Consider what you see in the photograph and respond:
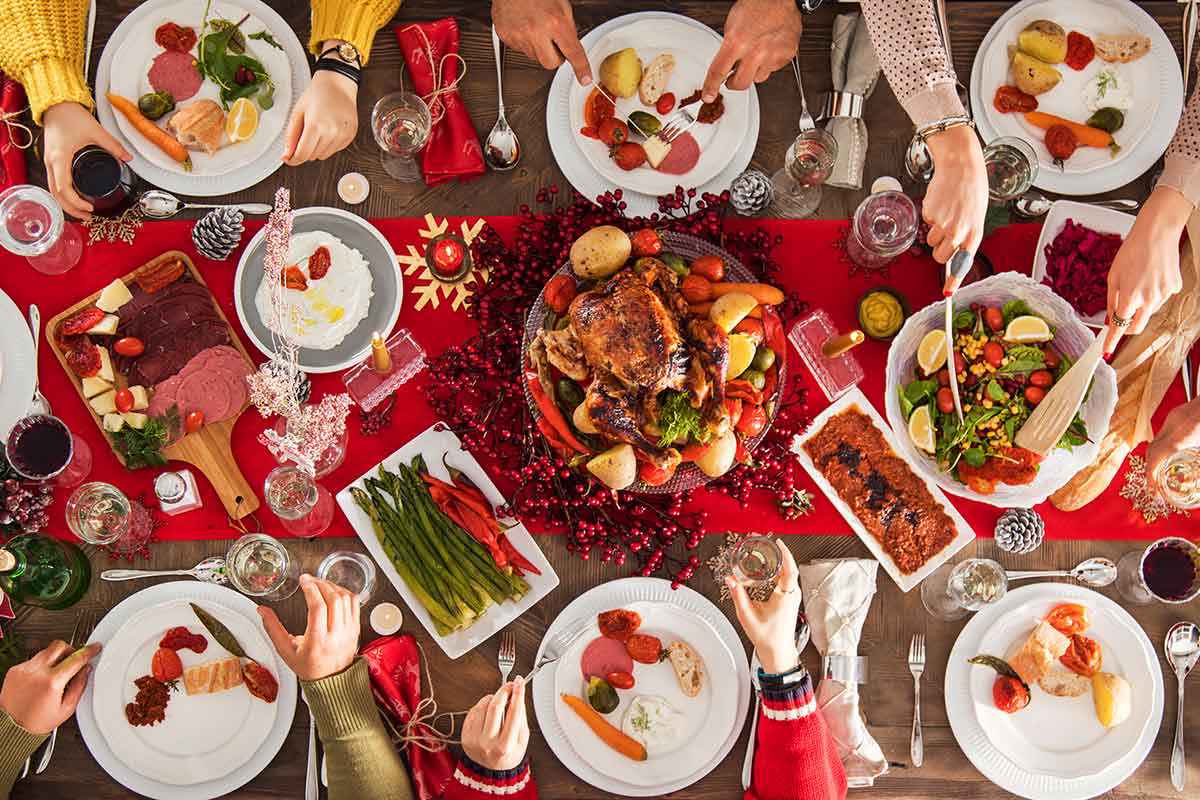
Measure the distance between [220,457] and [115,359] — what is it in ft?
1.32

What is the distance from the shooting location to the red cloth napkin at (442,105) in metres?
2.60

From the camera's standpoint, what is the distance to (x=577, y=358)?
2.20 metres

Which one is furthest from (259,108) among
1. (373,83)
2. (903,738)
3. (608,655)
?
(903,738)

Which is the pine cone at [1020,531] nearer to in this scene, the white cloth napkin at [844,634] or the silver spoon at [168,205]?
the white cloth napkin at [844,634]

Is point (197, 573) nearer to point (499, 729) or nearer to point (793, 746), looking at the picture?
point (499, 729)

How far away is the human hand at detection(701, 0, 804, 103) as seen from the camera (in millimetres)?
2439

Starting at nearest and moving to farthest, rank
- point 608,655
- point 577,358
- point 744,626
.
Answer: point 577,358, point 744,626, point 608,655

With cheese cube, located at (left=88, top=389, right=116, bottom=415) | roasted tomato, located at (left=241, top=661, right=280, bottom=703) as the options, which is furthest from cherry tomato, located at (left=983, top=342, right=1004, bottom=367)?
cheese cube, located at (left=88, top=389, right=116, bottom=415)

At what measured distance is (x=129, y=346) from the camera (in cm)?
252

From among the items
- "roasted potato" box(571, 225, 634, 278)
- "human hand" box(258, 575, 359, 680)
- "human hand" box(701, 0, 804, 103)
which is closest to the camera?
"roasted potato" box(571, 225, 634, 278)

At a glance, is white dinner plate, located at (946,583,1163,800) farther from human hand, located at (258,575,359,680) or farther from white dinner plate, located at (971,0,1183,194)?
human hand, located at (258,575,359,680)

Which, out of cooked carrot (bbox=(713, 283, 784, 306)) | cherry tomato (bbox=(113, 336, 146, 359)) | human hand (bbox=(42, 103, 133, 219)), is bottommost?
cooked carrot (bbox=(713, 283, 784, 306))

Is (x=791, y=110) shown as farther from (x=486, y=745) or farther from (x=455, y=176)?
(x=486, y=745)

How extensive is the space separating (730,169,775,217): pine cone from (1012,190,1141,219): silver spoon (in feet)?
2.34
